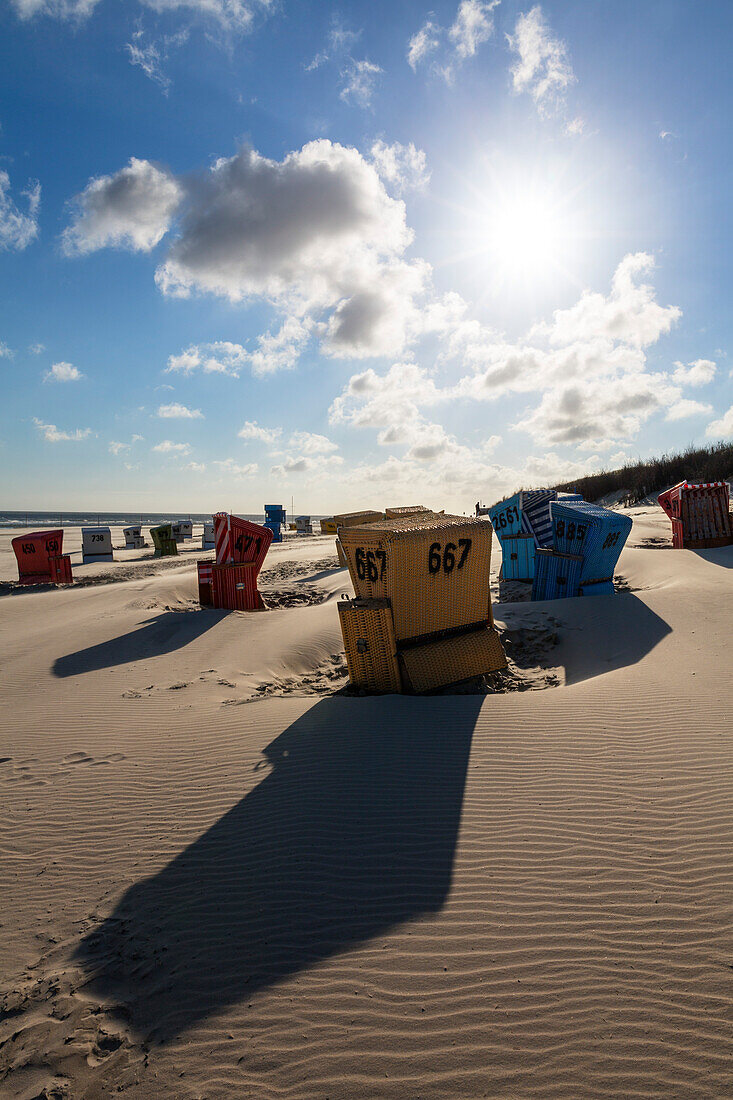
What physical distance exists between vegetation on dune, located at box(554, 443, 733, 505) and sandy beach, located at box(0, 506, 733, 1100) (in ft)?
97.2

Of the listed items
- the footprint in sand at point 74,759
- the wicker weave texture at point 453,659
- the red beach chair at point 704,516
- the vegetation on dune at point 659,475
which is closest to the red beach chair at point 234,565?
the wicker weave texture at point 453,659

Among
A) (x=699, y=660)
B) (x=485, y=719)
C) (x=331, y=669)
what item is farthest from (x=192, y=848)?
(x=699, y=660)

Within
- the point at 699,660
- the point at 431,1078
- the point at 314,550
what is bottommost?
the point at 431,1078

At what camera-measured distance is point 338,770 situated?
15.9 ft

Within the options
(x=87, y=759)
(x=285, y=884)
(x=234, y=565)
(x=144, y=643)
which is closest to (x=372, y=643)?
(x=87, y=759)

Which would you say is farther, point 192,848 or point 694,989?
point 192,848

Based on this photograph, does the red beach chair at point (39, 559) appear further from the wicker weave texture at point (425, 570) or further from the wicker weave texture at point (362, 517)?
the wicker weave texture at point (425, 570)

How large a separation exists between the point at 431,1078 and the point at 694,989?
138 centimetres

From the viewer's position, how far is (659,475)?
3441 cm

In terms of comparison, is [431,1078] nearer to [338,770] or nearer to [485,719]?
[338,770]

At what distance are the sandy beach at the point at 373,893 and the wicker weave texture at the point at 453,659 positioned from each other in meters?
0.55

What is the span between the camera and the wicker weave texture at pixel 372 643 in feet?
22.9

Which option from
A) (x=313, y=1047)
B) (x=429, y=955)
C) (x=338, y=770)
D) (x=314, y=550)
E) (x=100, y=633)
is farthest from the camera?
(x=314, y=550)

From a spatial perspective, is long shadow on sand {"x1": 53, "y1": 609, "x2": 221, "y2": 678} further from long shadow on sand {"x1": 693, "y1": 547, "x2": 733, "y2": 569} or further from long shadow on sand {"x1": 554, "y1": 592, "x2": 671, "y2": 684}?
long shadow on sand {"x1": 693, "y1": 547, "x2": 733, "y2": 569}
